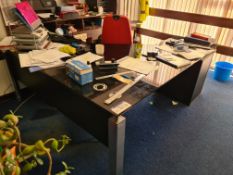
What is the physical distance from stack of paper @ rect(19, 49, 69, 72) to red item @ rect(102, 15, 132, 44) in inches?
28.3

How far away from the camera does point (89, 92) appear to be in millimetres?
1122

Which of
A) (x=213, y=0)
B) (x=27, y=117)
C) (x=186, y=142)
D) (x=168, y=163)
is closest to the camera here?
(x=168, y=163)

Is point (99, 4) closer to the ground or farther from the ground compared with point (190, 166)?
farther from the ground

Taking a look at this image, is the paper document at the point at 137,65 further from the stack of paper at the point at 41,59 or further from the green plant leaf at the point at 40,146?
the green plant leaf at the point at 40,146

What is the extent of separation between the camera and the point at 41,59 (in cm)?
150

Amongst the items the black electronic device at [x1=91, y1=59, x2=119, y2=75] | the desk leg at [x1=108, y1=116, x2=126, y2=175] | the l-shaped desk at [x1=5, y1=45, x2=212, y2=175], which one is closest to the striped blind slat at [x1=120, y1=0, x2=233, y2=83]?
the l-shaped desk at [x1=5, y1=45, x2=212, y2=175]

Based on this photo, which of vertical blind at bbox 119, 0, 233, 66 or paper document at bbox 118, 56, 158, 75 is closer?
paper document at bbox 118, 56, 158, 75

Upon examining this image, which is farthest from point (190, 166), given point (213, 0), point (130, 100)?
point (213, 0)

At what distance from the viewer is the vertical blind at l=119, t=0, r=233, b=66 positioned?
2.84 meters

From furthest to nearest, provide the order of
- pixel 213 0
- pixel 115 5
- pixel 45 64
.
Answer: pixel 115 5 → pixel 213 0 → pixel 45 64

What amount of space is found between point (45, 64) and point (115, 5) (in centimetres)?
211

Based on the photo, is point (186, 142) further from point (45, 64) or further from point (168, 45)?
point (45, 64)

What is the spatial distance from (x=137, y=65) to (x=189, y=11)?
2.32 meters

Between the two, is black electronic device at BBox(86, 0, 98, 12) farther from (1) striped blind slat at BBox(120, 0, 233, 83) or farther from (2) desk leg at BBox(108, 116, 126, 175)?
(2) desk leg at BBox(108, 116, 126, 175)
